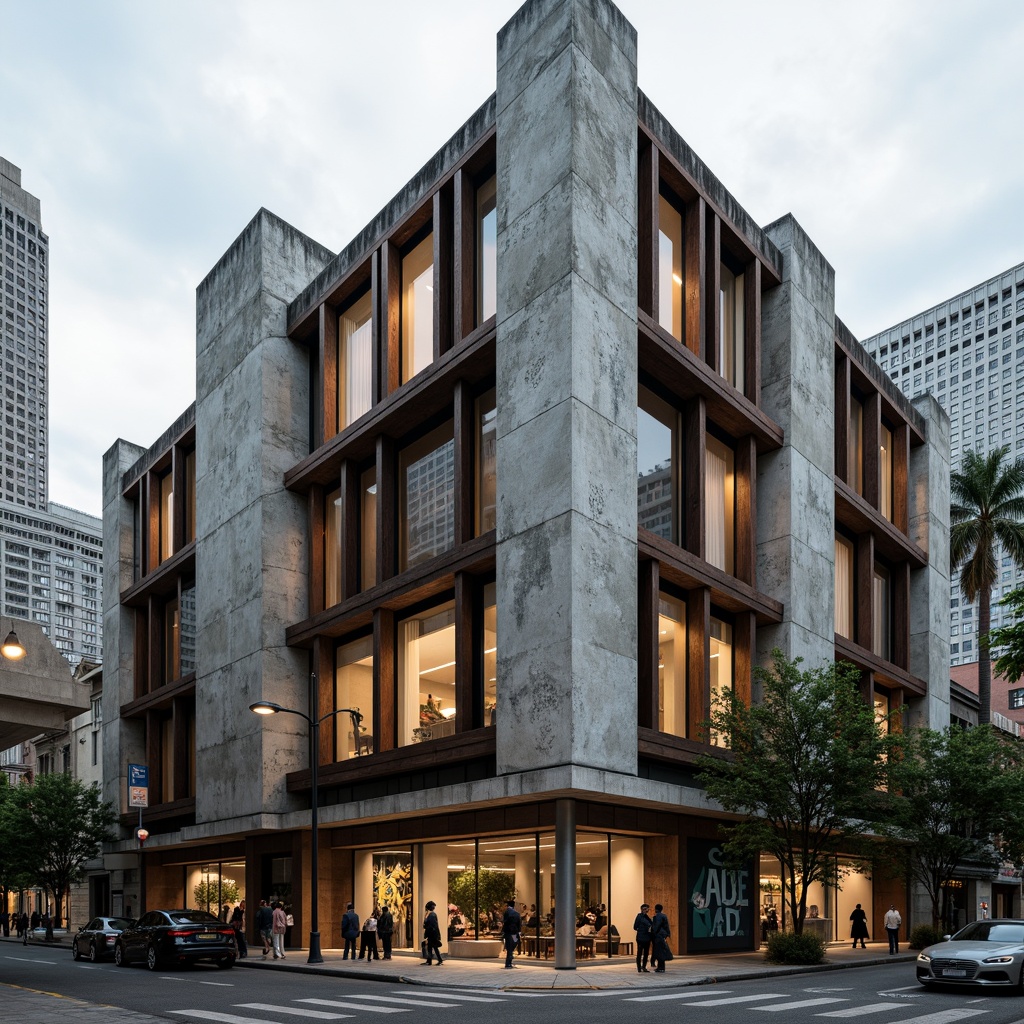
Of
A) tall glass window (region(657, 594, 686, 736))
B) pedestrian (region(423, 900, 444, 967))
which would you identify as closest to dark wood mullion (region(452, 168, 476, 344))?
tall glass window (region(657, 594, 686, 736))

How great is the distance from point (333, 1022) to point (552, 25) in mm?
24663

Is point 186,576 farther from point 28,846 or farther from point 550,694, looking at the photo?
point 550,694

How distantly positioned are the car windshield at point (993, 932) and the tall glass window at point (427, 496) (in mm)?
16940

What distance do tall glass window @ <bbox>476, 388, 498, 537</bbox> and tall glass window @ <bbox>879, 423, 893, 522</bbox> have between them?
23.0 m

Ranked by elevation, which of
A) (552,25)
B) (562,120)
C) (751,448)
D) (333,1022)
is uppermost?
(552,25)

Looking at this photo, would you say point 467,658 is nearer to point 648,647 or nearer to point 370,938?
point 648,647

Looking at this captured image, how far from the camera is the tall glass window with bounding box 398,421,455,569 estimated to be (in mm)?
34031

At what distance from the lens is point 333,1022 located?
1648cm

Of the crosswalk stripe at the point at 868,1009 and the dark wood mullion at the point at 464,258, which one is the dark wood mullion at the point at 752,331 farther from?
the crosswalk stripe at the point at 868,1009

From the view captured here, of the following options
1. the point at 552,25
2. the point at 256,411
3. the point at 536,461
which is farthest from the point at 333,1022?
the point at 256,411

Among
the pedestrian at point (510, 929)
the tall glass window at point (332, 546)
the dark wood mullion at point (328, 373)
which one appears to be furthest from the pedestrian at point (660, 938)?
the dark wood mullion at point (328, 373)

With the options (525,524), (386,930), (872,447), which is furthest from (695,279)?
(386,930)

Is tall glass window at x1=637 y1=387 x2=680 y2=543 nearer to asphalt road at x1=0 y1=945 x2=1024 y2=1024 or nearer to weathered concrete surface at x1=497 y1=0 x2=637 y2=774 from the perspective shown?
weathered concrete surface at x1=497 y1=0 x2=637 y2=774

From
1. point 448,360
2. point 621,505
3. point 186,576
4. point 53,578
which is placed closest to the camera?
point 621,505
